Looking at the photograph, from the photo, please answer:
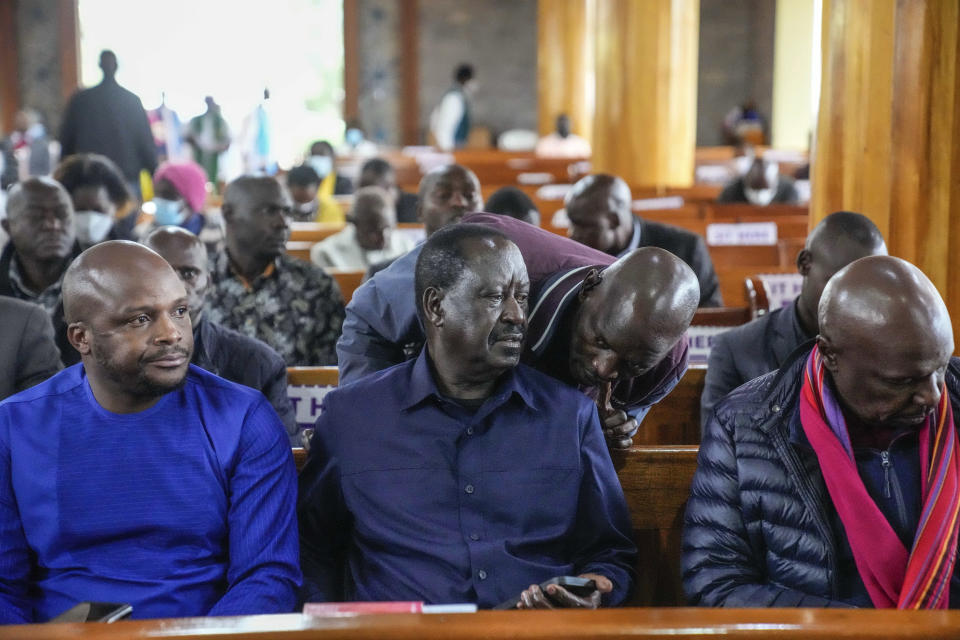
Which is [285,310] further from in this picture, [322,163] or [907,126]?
[322,163]

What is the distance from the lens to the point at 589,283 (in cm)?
252

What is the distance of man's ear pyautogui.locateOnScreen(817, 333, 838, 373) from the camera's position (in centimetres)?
217

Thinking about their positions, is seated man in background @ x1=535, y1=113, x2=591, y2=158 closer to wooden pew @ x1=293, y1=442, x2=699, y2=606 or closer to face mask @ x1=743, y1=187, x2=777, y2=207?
face mask @ x1=743, y1=187, x2=777, y2=207

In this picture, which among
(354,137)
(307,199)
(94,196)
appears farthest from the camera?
(354,137)

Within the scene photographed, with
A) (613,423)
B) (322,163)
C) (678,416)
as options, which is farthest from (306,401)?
(322,163)

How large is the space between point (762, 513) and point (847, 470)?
0.63 feet

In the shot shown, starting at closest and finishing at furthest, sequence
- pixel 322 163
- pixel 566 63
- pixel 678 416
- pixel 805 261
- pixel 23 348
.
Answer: pixel 23 348 < pixel 805 261 < pixel 678 416 < pixel 322 163 < pixel 566 63

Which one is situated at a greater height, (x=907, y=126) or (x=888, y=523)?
(x=907, y=126)

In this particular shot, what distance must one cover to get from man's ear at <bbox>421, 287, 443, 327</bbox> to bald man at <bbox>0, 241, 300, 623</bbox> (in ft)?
1.46

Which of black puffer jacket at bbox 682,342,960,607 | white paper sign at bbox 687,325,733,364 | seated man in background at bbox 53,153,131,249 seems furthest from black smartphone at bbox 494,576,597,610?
seated man in background at bbox 53,153,131,249

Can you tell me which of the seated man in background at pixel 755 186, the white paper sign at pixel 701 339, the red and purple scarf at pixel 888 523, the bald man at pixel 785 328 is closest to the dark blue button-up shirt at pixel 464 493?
the red and purple scarf at pixel 888 523

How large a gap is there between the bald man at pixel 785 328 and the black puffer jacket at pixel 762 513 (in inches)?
41.0

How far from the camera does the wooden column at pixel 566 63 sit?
15656 mm

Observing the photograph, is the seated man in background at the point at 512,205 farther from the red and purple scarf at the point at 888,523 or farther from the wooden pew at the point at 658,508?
the red and purple scarf at the point at 888,523
